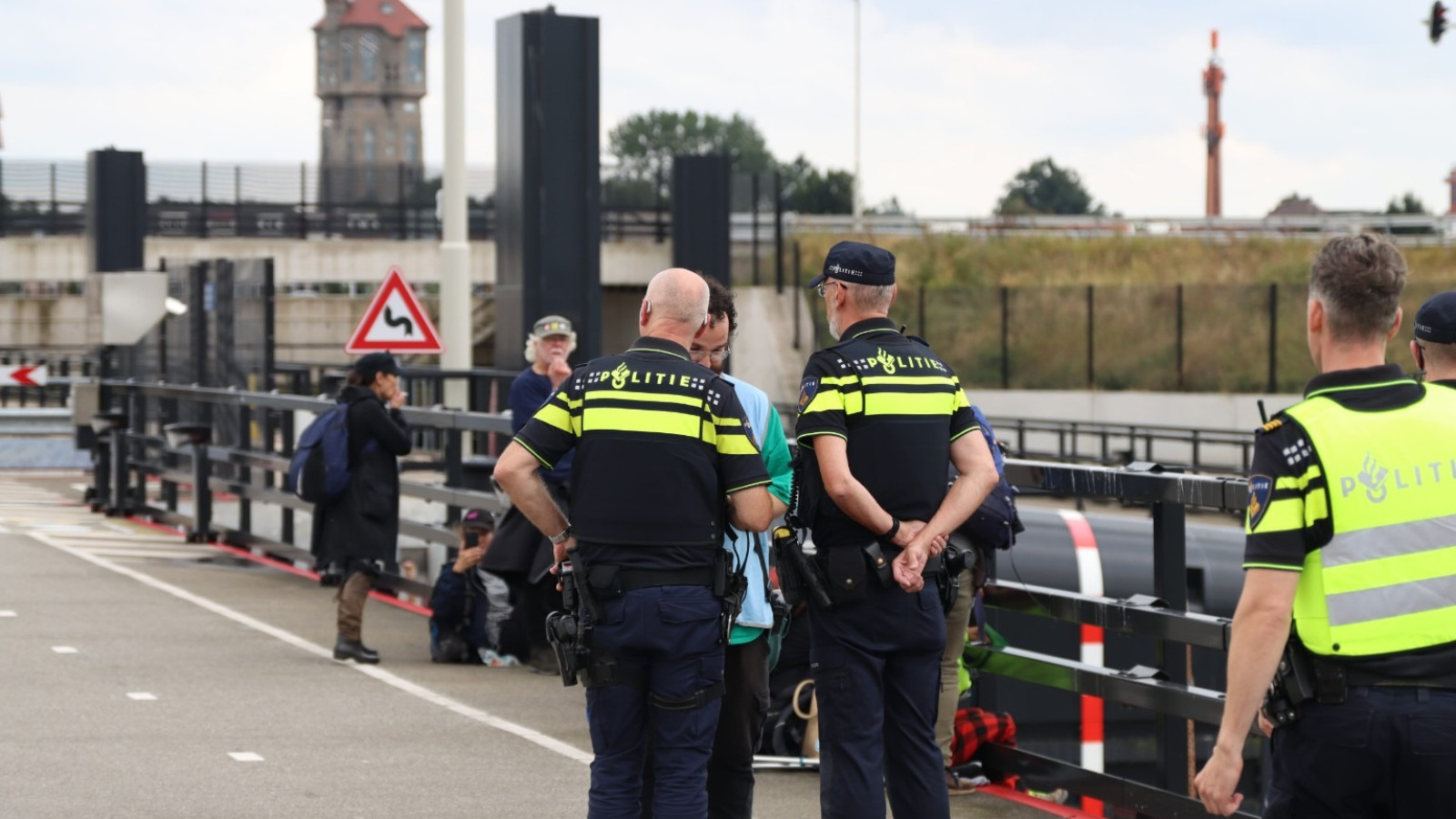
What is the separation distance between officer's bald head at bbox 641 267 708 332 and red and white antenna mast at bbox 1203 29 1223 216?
79.0m

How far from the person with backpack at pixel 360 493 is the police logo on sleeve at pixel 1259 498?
6803mm

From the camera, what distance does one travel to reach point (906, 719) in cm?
570

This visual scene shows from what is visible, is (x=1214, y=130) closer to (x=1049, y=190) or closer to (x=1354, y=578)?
(x=1049, y=190)

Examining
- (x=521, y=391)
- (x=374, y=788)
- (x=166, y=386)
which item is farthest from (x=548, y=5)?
(x=374, y=788)

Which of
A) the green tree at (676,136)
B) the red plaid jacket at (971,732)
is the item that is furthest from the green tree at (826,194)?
the red plaid jacket at (971,732)

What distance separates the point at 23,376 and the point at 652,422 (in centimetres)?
1746

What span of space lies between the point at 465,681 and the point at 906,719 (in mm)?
4658

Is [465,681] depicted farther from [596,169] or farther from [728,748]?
[596,169]

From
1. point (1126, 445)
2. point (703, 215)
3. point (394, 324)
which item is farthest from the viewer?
point (1126, 445)

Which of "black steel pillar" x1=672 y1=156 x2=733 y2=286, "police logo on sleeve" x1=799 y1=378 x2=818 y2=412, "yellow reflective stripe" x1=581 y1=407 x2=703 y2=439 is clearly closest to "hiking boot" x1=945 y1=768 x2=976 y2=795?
"police logo on sleeve" x1=799 y1=378 x2=818 y2=412

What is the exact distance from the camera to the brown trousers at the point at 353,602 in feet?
33.8

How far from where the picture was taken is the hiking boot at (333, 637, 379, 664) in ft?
34.0

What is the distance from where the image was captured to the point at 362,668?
1026 cm

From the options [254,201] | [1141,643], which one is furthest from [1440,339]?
[254,201]
